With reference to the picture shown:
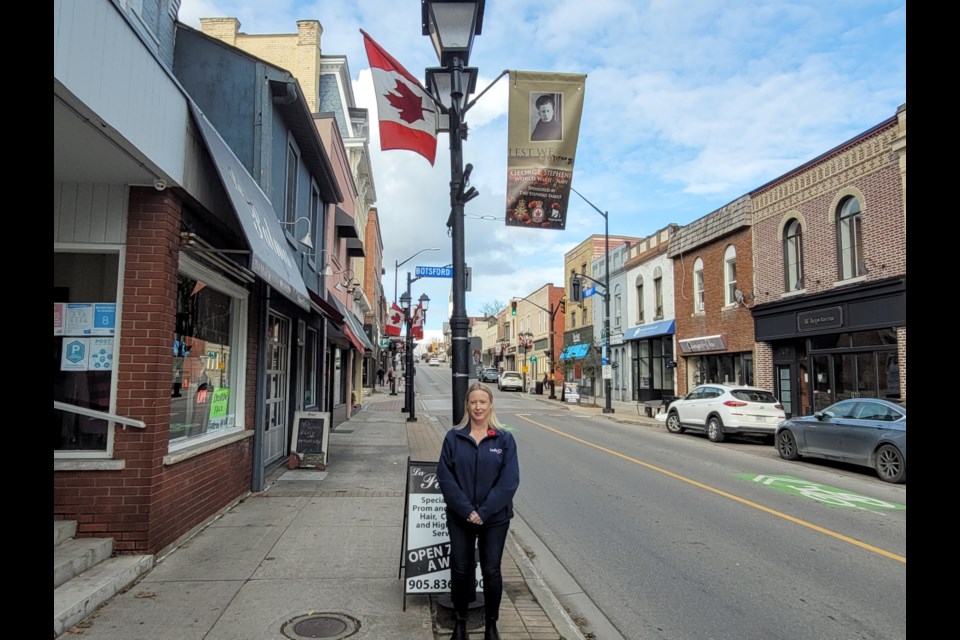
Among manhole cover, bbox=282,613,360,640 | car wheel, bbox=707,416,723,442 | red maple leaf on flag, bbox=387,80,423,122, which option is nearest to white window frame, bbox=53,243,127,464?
manhole cover, bbox=282,613,360,640

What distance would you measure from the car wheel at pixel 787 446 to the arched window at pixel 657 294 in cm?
1645

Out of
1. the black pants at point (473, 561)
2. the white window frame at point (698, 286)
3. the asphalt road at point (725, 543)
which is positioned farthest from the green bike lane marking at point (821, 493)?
the white window frame at point (698, 286)

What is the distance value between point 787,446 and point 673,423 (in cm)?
588

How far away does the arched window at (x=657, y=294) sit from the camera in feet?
98.4

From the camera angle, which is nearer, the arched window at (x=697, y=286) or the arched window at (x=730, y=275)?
the arched window at (x=730, y=275)

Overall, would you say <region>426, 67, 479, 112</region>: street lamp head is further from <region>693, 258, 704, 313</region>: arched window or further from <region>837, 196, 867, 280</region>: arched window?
<region>693, 258, 704, 313</region>: arched window

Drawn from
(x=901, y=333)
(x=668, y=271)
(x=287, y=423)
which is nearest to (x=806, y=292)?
(x=901, y=333)

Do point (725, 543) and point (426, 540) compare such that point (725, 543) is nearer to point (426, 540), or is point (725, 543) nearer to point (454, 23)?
Answer: point (426, 540)

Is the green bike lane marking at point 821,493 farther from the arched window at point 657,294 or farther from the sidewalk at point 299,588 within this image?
the arched window at point 657,294

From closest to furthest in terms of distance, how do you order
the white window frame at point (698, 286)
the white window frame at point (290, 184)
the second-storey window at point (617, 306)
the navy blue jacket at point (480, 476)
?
the navy blue jacket at point (480, 476) < the white window frame at point (290, 184) < the white window frame at point (698, 286) < the second-storey window at point (617, 306)

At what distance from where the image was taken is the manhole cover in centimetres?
410

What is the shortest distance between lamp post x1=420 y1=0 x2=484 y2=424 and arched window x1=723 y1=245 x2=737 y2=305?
20.4 m

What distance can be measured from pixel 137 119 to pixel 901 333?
57.4ft
